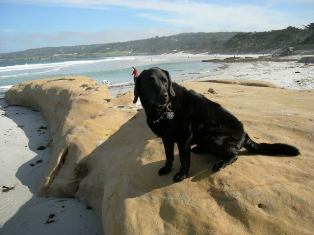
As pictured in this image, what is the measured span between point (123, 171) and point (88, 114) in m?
5.28

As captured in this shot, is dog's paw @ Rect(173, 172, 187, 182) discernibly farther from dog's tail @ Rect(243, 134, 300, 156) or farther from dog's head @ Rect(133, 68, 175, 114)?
dog's tail @ Rect(243, 134, 300, 156)

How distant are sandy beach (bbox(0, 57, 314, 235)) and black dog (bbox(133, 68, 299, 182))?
20 centimetres

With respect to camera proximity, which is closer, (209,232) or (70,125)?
(209,232)

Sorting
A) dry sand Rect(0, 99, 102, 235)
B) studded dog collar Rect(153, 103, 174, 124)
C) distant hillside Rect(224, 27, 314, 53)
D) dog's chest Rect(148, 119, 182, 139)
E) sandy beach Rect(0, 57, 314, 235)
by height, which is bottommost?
distant hillside Rect(224, 27, 314, 53)

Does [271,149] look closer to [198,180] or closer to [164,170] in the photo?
[198,180]

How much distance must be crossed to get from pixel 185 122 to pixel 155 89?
524 mm

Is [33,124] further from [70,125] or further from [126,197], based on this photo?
[126,197]

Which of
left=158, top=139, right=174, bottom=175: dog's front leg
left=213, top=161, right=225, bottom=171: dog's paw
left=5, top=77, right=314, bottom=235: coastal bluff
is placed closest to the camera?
left=5, top=77, right=314, bottom=235: coastal bluff

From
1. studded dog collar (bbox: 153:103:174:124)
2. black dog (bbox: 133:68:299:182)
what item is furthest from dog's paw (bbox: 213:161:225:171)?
studded dog collar (bbox: 153:103:174:124)

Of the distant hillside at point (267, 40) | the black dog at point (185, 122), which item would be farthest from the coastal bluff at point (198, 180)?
the distant hillside at point (267, 40)

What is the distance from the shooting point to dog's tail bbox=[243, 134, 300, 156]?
16.0 feet

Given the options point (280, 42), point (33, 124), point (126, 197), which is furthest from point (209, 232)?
point (280, 42)

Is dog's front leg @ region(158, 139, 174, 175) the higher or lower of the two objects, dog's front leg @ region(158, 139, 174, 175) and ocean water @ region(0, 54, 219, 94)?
the higher

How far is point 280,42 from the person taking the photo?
75.8 m
